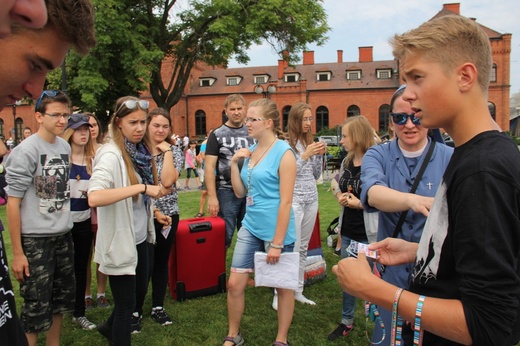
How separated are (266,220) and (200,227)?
57.5 inches

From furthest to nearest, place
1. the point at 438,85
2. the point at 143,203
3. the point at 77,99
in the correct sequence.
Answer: the point at 77,99
the point at 143,203
the point at 438,85

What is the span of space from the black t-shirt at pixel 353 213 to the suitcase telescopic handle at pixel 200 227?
161cm

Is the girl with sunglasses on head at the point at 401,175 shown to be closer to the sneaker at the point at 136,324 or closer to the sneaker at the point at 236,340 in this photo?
the sneaker at the point at 236,340

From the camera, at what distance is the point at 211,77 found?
156 feet

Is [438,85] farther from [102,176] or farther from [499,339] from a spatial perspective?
[102,176]

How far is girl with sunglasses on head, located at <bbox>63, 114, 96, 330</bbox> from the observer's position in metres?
3.89

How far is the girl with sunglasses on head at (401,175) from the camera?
218 cm

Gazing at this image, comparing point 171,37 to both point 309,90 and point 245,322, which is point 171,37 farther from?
point 309,90

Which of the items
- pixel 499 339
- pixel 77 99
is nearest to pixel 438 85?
pixel 499 339

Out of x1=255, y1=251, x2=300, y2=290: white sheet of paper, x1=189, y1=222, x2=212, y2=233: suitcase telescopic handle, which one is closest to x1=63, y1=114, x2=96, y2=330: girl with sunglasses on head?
x1=189, y1=222, x2=212, y2=233: suitcase telescopic handle

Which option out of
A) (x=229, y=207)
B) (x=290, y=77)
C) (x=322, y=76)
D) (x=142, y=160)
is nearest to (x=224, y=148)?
(x=229, y=207)

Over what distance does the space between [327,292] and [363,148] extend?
198 cm

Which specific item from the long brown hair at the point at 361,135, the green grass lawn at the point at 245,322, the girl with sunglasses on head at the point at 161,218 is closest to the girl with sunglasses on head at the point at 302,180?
the green grass lawn at the point at 245,322

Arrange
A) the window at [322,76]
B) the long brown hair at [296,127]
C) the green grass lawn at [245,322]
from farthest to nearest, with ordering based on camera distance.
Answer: the window at [322,76], the long brown hair at [296,127], the green grass lawn at [245,322]
